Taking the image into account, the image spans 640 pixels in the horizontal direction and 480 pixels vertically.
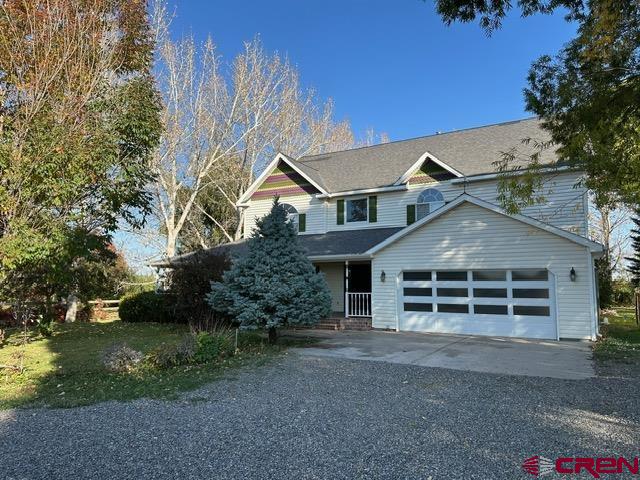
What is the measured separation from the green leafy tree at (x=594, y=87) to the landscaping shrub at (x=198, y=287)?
10.2 meters

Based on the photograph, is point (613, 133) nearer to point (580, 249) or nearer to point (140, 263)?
point (580, 249)

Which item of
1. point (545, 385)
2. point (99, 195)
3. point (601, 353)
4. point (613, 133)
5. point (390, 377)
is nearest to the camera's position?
point (545, 385)

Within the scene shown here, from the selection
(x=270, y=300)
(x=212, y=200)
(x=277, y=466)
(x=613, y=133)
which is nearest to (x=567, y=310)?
(x=613, y=133)

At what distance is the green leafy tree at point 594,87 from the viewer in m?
7.26

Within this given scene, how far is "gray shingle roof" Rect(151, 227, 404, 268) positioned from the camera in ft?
56.0

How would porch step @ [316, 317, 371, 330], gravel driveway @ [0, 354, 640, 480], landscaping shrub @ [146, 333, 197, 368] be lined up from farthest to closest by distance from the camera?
1. porch step @ [316, 317, 371, 330]
2. landscaping shrub @ [146, 333, 197, 368]
3. gravel driveway @ [0, 354, 640, 480]

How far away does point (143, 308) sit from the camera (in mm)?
20328

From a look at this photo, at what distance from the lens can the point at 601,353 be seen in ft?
35.1

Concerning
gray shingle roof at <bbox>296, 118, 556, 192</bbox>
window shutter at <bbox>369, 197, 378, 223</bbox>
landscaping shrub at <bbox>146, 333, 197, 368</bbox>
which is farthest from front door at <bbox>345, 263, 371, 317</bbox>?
landscaping shrub at <bbox>146, 333, 197, 368</bbox>

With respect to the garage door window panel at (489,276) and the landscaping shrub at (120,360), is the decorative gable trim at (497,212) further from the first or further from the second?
the landscaping shrub at (120,360)

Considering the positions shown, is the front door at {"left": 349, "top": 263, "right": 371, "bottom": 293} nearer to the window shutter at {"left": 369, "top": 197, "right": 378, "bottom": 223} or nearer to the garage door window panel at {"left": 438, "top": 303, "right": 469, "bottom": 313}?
the window shutter at {"left": 369, "top": 197, "right": 378, "bottom": 223}

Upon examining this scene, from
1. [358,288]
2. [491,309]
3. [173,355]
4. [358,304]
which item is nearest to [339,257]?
[358,304]

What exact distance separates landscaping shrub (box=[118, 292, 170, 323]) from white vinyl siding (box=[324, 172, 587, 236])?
833 cm

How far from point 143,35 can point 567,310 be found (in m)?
14.6
